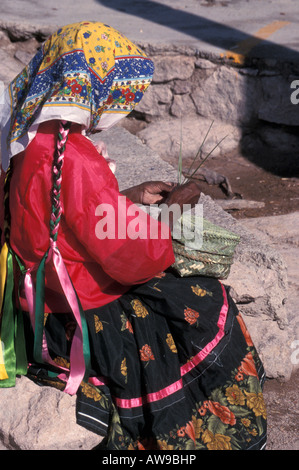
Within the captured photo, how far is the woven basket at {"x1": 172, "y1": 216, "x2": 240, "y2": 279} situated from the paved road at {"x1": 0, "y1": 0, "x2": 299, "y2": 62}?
336cm

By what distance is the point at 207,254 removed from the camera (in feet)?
8.50

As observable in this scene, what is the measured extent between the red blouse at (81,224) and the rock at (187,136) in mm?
3366

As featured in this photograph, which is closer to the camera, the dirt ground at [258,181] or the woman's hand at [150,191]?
the woman's hand at [150,191]

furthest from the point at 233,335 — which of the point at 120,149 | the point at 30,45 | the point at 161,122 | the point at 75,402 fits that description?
the point at 30,45

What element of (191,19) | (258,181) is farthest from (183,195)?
(191,19)

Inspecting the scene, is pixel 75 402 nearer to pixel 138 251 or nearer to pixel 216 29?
pixel 138 251

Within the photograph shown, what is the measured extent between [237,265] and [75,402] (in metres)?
1.10

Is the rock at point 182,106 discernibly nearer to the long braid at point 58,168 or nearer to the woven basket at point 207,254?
the woven basket at point 207,254

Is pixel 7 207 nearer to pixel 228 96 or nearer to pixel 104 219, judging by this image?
pixel 104 219

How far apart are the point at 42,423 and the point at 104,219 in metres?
0.85

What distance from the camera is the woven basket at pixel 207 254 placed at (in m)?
2.54

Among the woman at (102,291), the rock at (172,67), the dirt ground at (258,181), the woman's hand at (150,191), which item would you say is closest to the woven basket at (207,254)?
the woman at (102,291)
